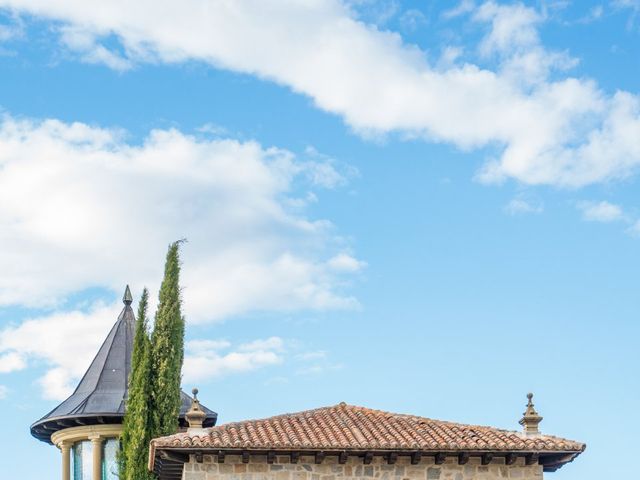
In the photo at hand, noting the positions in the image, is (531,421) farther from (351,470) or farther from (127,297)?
(127,297)

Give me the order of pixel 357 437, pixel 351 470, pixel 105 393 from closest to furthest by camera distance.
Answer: pixel 351 470 → pixel 357 437 → pixel 105 393

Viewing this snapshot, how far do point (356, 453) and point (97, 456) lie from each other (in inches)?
344

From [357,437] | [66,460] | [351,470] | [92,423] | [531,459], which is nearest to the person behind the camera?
[351,470]

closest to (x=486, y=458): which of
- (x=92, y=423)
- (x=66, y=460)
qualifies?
(x=92, y=423)

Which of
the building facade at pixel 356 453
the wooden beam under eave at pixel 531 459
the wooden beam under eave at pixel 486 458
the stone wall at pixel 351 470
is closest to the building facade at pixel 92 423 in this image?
the building facade at pixel 356 453

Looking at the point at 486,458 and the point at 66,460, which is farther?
the point at 66,460

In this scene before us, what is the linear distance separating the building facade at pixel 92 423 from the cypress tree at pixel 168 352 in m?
0.95

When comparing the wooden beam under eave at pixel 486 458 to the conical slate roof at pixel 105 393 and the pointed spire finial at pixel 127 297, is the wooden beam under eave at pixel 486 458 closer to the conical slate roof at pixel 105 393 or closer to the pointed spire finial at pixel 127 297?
the conical slate roof at pixel 105 393

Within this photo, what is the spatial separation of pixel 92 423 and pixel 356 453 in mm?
8921

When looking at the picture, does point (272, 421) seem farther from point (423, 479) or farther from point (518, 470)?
point (518, 470)

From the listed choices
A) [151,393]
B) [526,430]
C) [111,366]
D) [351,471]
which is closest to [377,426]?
[351,471]

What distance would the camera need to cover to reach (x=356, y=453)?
21.9 m

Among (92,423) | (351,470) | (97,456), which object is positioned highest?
(92,423)

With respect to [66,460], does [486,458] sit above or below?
below
